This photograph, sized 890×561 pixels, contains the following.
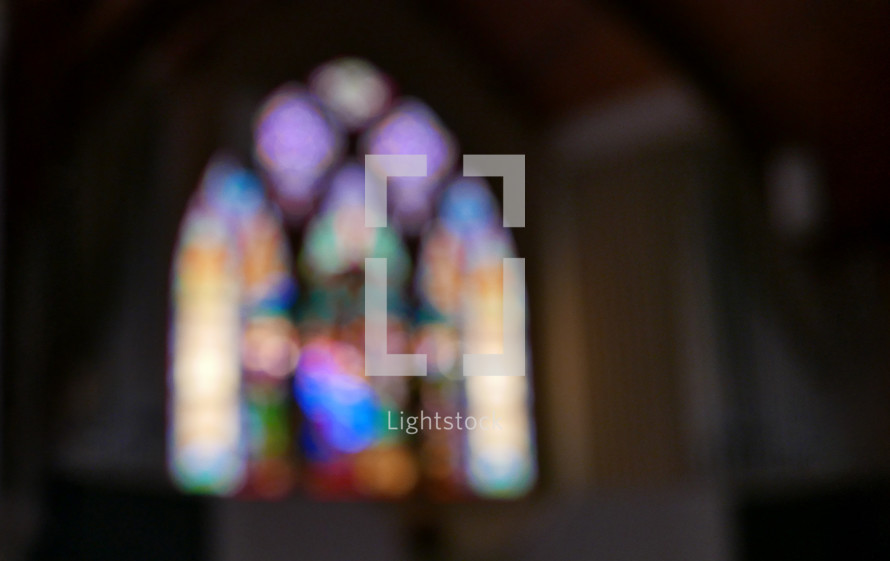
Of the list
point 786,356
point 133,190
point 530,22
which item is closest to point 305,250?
point 133,190

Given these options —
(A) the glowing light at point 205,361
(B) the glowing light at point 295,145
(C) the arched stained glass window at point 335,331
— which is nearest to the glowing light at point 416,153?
(C) the arched stained glass window at point 335,331

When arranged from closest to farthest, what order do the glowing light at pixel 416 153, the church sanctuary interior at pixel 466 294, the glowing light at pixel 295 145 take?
1. the church sanctuary interior at pixel 466 294
2. the glowing light at pixel 416 153
3. the glowing light at pixel 295 145

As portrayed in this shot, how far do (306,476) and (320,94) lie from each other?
590mm

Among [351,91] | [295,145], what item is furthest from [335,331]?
[351,91]

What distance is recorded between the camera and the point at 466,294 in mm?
813

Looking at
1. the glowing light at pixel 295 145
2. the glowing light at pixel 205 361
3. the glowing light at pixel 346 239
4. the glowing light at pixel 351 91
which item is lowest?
the glowing light at pixel 205 361

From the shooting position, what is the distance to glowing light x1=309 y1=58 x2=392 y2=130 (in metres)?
1.06

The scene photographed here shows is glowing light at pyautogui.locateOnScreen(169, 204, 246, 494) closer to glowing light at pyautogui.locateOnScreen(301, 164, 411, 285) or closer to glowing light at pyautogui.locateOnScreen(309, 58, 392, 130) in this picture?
glowing light at pyautogui.locateOnScreen(301, 164, 411, 285)

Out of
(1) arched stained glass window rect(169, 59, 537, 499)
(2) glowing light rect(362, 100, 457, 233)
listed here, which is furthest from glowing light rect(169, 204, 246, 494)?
(2) glowing light rect(362, 100, 457, 233)

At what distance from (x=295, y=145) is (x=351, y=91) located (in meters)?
0.14

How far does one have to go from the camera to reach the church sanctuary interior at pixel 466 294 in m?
0.69

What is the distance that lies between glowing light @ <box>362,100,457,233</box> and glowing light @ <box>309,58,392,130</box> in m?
0.05

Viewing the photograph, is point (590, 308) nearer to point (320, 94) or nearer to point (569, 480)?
point (569, 480)

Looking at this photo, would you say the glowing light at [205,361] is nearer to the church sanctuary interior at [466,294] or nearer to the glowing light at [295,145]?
the church sanctuary interior at [466,294]
